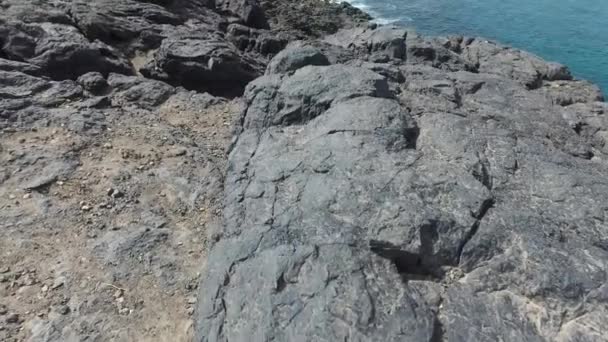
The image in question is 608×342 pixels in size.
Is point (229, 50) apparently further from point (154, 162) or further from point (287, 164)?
point (287, 164)

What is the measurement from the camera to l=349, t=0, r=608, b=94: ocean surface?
2919 cm

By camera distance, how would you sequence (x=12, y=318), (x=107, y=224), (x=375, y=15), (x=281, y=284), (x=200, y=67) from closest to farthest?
(x=281, y=284)
(x=12, y=318)
(x=107, y=224)
(x=200, y=67)
(x=375, y=15)

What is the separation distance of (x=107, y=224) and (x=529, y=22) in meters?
33.3

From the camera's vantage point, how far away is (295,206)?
24.8 feet

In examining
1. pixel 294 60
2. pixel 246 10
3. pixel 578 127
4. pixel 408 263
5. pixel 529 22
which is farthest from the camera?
pixel 529 22

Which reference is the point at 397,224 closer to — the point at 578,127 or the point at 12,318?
the point at 12,318

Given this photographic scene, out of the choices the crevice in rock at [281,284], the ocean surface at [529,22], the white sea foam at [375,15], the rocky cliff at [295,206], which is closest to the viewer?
the rocky cliff at [295,206]

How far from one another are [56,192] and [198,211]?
9.24 feet

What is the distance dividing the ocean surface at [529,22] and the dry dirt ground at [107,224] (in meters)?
24.0

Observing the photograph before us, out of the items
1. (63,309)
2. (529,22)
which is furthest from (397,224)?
(529,22)

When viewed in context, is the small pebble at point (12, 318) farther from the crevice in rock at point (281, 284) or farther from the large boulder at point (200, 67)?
the large boulder at point (200, 67)

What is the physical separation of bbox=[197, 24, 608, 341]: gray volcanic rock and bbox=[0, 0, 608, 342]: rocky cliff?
0.03m

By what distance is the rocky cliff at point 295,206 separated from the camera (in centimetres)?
617

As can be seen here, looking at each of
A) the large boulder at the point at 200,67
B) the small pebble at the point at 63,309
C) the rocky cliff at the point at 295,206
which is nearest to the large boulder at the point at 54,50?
the rocky cliff at the point at 295,206
